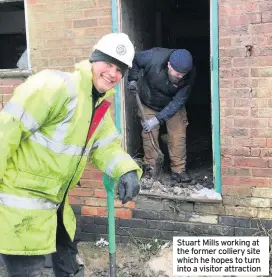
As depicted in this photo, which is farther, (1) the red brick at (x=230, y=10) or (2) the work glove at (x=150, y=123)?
(2) the work glove at (x=150, y=123)

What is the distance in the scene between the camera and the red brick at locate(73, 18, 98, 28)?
4168mm

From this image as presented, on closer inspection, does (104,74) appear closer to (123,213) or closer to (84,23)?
(84,23)

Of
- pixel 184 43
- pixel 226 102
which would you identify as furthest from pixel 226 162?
pixel 184 43

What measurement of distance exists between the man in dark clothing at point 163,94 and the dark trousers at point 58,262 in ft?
5.90

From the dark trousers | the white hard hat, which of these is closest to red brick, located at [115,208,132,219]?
the dark trousers

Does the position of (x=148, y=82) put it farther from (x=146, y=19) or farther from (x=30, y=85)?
(x=30, y=85)

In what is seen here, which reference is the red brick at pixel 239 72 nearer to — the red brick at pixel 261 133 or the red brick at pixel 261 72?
the red brick at pixel 261 72

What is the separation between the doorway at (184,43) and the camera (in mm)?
4801

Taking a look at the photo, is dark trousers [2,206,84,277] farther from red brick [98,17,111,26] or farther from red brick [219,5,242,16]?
red brick [219,5,242,16]

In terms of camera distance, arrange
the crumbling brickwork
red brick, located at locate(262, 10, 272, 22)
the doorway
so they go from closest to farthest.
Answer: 1. red brick, located at locate(262, 10, 272, 22)
2. the crumbling brickwork
3. the doorway

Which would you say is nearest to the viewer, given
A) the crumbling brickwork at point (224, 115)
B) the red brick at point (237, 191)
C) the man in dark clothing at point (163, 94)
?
the crumbling brickwork at point (224, 115)

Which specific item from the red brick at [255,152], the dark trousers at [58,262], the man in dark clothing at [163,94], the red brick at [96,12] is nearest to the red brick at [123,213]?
the man in dark clothing at [163,94]

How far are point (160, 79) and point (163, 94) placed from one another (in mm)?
193

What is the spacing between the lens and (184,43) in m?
8.55
